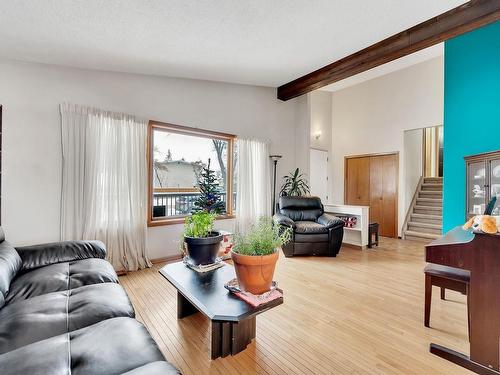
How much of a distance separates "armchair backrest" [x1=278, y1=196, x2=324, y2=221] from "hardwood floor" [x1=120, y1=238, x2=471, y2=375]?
1.40 m

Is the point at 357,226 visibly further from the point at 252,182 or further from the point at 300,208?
the point at 252,182

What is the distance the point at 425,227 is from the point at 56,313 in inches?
250

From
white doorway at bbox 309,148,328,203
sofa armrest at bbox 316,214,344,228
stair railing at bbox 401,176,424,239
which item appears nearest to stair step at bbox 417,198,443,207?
stair railing at bbox 401,176,424,239

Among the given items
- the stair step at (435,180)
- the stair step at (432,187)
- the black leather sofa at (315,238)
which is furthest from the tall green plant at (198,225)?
the stair step at (435,180)

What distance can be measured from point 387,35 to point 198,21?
7.00 ft

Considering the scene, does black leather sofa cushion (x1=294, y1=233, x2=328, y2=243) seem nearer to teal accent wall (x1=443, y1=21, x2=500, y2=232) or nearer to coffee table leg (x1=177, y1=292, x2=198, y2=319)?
teal accent wall (x1=443, y1=21, x2=500, y2=232)

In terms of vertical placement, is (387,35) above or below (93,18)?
above

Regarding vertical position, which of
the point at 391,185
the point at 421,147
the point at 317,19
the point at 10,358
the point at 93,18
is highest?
the point at 317,19

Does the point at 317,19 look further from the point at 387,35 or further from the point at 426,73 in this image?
the point at 426,73

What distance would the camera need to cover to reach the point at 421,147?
20.7ft

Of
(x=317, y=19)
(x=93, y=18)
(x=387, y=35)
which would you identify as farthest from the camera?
(x=387, y=35)

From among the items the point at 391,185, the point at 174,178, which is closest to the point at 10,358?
the point at 174,178

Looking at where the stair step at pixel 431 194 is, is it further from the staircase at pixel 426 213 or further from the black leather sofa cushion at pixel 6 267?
the black leather sofa cushion at pixel 6 267

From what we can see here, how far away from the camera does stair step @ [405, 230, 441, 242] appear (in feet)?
17.2
